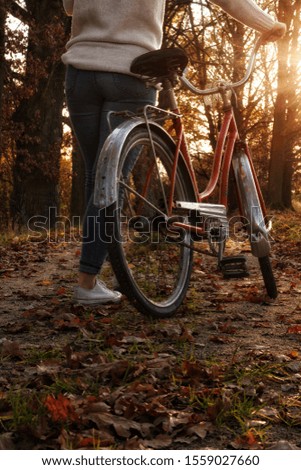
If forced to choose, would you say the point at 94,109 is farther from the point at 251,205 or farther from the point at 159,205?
the point at 251,205

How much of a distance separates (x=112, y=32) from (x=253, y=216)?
1.58m

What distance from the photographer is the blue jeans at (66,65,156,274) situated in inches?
151

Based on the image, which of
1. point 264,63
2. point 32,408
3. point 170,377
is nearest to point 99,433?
point 32,408

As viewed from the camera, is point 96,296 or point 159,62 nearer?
point 159,62

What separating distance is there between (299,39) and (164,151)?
53.4 ft

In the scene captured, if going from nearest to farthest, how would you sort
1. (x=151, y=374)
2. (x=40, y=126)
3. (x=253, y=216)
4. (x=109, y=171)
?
(x=151, y=374), (x=109, y=171), (x=253, y=216), (x=40, y=126)

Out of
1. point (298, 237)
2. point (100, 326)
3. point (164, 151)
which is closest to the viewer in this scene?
point (100, 326)

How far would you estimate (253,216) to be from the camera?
4598 mm

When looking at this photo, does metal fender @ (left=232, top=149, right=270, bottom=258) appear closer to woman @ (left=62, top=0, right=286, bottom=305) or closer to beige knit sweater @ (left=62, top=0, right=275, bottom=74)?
woman @ (left=62, top=0, right=286, bottom=305)

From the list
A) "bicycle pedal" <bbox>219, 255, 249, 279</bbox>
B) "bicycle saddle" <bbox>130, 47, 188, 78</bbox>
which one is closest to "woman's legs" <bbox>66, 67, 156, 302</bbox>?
"bicycle saddle" <bbox>130, 47, 188, 78</bbox>

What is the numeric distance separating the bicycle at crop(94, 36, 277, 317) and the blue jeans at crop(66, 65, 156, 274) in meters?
0.12

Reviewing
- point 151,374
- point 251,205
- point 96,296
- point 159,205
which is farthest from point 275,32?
point 151,374

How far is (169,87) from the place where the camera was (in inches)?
151
